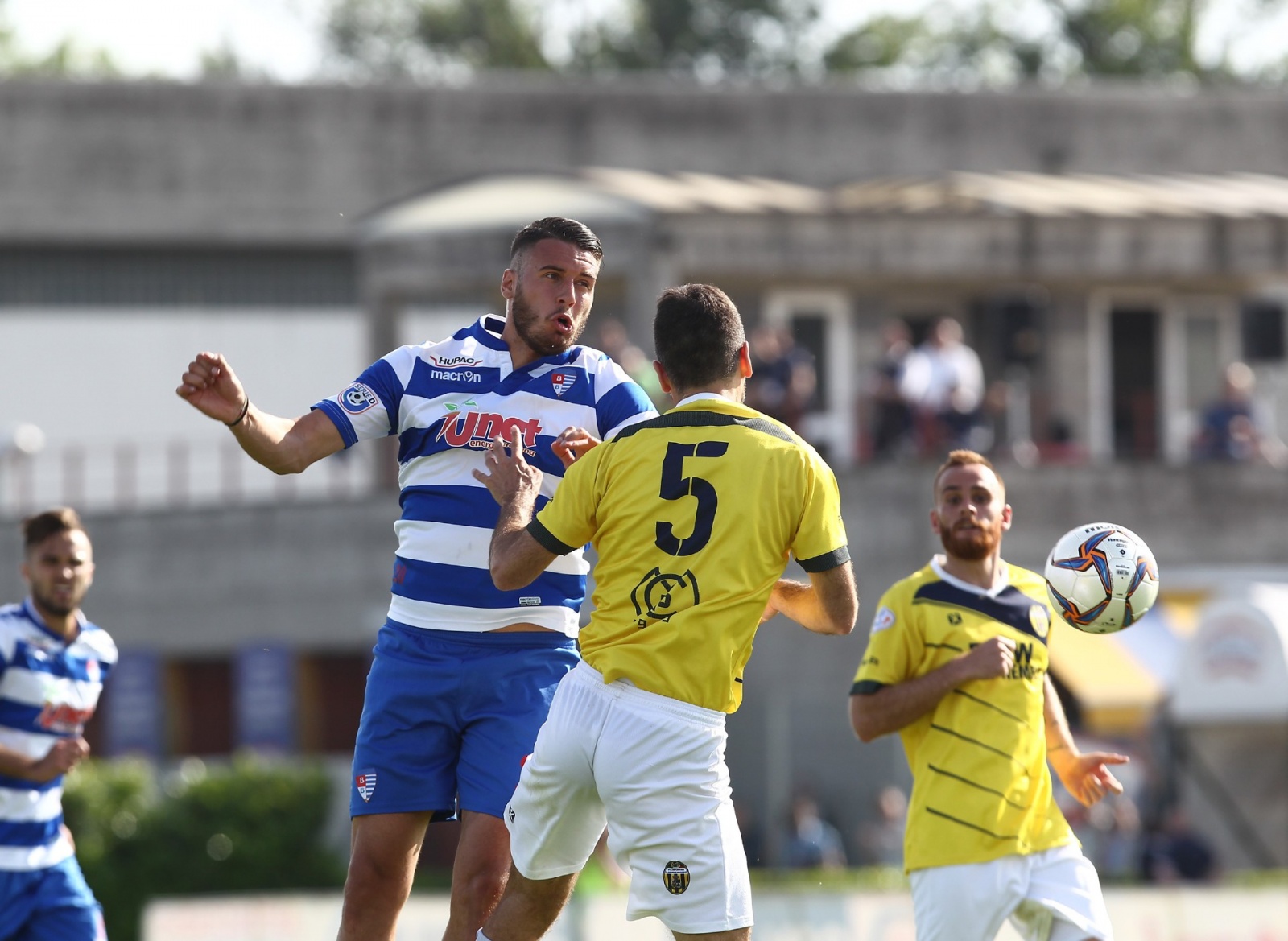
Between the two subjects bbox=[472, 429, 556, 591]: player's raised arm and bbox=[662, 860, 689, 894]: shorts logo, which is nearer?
bbox=[662, 860, 689, 894]: shorts logo

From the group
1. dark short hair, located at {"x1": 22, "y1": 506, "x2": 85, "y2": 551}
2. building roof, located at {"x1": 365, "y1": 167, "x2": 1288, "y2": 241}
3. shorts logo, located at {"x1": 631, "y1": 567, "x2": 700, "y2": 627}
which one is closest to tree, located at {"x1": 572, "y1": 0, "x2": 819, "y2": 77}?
building roof, located at {"x1": 365, "y1": 167, "x2": 1288, "y2": 241}

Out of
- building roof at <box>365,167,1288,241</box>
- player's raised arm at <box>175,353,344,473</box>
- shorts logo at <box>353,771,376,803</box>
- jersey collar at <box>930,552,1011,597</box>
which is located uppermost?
building roof at <box>365,167,1288,241</box>

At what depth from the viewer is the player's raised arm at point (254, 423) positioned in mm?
6406

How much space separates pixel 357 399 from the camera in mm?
→ 6793

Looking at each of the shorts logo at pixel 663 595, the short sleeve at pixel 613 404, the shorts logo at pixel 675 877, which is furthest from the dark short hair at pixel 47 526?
the shorts logo at pixel 675 877

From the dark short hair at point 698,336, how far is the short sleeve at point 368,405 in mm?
1113

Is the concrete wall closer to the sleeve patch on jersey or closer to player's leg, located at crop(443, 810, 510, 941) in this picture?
the sleeve patch on jersey

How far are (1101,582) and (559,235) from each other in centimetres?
242

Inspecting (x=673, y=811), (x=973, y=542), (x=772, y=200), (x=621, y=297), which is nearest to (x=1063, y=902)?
(x=973, y=542)

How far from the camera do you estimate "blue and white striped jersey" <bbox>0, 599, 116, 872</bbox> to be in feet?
28.7

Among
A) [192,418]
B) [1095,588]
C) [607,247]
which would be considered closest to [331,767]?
[607,247]

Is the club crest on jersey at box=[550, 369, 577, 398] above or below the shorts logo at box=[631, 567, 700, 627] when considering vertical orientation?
above

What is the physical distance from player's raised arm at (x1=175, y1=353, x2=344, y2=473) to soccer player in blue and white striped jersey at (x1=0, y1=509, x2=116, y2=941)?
8.06 feet

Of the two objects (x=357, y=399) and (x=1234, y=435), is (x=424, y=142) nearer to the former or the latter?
(x=1234, y=435)
